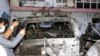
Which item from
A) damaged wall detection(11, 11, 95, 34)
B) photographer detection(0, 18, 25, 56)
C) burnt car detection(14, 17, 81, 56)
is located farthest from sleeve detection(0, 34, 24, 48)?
damaged wall detection(11, 11, 95, 34)

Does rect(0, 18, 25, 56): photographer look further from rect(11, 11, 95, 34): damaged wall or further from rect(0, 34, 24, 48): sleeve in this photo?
rect(11, 11, 95, 34): damaged wall

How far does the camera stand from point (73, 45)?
6.74 m

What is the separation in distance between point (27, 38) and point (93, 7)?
433 inches

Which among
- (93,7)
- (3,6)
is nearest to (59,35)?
(3,6)

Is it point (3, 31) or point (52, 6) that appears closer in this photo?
point (3, 31)

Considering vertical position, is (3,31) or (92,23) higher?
(3,31)

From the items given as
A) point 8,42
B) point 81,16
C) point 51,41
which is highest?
point 8,42

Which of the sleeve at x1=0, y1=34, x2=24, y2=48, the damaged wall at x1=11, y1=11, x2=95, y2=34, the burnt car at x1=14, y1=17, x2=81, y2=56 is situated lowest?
the damaged wall at x1=11, y1=11, x2=95, y2=34

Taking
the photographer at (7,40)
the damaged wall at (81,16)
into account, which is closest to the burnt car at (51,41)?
the photographer at (7,40)

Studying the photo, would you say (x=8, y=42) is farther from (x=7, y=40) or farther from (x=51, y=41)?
(x=51, y=41)

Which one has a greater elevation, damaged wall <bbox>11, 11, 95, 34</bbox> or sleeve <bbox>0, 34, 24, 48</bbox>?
sleeve <bbox>0, 34, 24, 48</bbox>

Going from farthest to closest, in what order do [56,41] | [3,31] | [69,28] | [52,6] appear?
[52,6] < [69,28] < [56,41] < [3,31]

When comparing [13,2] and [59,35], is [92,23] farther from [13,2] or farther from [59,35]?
[59,35]

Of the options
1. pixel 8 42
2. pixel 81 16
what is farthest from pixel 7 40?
pixel 81 16
